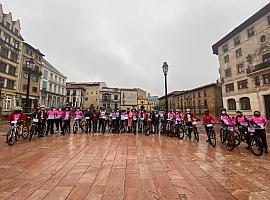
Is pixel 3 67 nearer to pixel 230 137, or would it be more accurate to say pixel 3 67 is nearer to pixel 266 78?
pixel 230 137

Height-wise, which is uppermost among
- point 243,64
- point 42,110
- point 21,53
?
point 21,53

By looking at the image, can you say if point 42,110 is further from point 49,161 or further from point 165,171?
point 165,171

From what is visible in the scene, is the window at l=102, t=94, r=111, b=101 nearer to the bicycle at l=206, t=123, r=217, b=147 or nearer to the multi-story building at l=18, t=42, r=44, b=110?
the multi-story building at l=18, t=42, r=44, b=110

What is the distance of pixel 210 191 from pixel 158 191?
98 centimetres

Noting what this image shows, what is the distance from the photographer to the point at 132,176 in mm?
4234

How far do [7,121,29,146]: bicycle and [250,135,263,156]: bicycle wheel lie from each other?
33.3 feet

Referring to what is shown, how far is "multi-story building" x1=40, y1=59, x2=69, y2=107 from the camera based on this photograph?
46.0 m

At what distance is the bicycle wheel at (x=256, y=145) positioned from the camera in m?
6.78

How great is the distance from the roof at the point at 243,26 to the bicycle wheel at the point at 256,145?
79.3 ft

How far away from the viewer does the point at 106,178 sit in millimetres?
4082

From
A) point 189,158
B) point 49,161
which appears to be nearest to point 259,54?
point 189,158

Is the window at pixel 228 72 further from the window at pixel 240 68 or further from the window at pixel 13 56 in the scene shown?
the window at pixel 13 56

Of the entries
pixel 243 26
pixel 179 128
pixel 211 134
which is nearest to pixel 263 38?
pixel 243 26

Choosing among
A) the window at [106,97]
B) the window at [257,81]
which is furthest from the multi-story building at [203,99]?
the window at [106,97]
